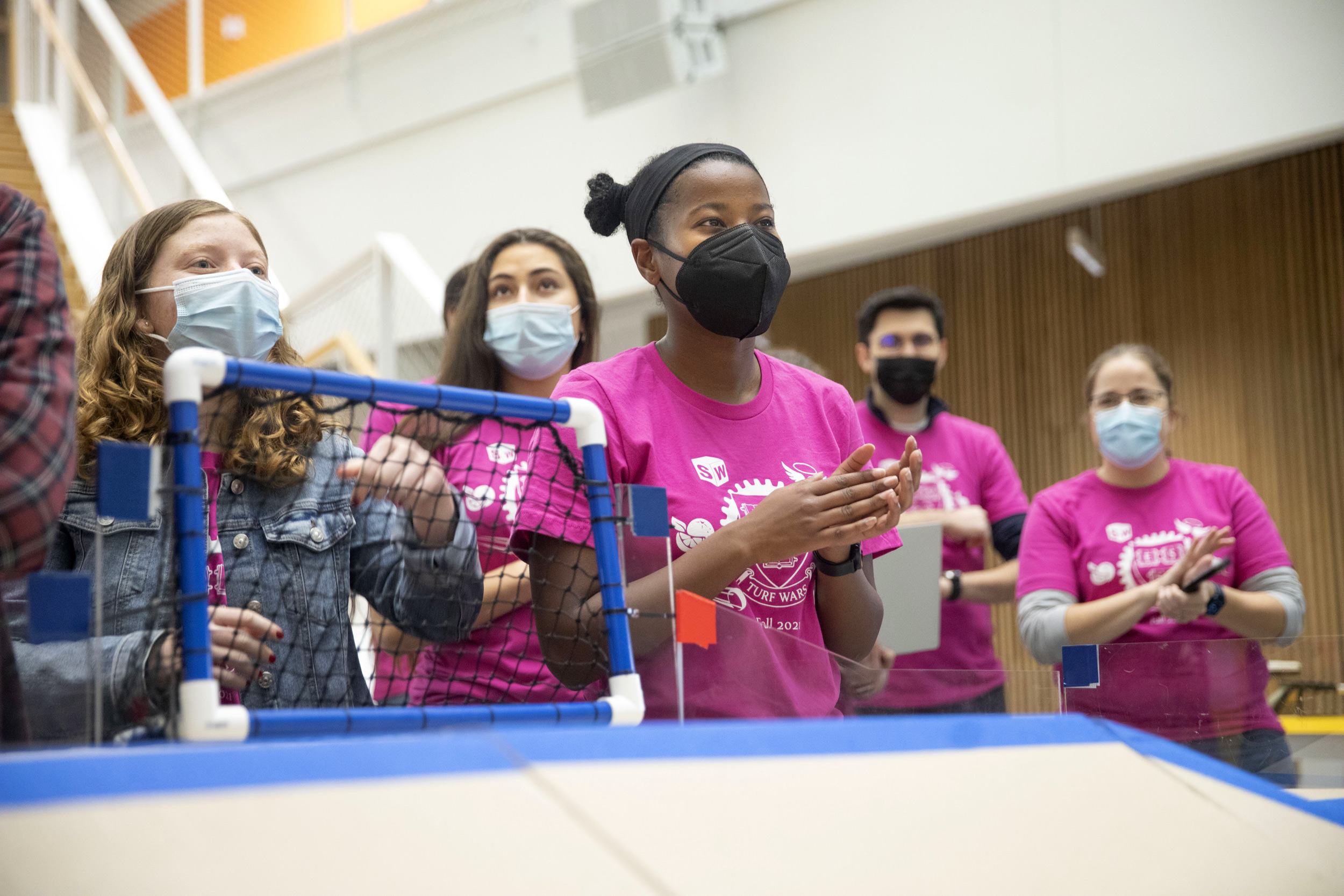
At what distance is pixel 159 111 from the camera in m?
5.00

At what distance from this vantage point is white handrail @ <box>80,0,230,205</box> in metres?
4.43

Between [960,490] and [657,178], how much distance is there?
185 centimetres

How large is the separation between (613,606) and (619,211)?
2.46 ft

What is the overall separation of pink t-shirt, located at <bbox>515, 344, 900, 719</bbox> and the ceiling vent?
13.7 ft

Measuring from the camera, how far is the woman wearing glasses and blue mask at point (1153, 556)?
7.46ft

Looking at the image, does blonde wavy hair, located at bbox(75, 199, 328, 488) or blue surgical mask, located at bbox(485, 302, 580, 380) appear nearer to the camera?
blonde wavy hair, located at bbox(75, 199, 328, 488)

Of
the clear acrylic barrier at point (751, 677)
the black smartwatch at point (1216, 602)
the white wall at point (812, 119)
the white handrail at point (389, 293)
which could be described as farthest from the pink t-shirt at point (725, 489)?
the white wall at point (812, 119)

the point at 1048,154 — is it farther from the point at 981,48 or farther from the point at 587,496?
the point at 587,496

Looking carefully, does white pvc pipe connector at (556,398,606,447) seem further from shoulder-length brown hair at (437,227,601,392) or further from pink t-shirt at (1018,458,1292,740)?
pink t-shirt at (1018,458,1292,740)

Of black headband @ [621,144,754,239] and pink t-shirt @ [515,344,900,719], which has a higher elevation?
black headband @ [621,144,754,239]

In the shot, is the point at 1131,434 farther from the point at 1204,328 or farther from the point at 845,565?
the point at 1204,328

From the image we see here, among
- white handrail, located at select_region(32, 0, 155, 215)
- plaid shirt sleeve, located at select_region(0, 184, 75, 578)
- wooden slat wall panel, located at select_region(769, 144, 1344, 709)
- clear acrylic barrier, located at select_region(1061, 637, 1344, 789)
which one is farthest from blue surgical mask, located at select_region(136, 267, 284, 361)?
wooden slat wall panel, located at select_region(769, 144, 1344, 709)

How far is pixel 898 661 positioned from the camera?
2.81 metres

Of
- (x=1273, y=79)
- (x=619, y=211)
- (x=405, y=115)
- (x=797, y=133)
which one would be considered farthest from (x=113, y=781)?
(x=405, y=115)
